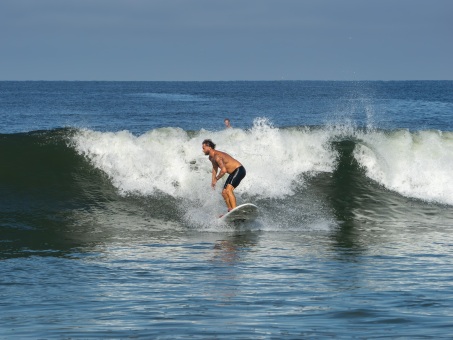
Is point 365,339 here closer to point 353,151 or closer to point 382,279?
point 382,279

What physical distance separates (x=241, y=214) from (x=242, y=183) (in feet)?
12.7

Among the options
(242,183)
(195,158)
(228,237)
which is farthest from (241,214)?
(195,158)

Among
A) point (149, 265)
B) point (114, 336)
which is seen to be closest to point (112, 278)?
Answer: point (149, 265)

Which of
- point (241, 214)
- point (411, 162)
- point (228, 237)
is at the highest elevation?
point (411, 162)

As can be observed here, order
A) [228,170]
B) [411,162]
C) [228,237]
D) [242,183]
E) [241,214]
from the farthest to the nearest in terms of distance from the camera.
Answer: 1. [411,162]
2. [242,183]
3. [228,170]
4. [241,214]
5. [228,237]

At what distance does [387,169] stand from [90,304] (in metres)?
13.1

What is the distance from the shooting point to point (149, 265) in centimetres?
1053

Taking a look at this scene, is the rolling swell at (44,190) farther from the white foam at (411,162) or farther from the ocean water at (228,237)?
the white foam at (411,162)

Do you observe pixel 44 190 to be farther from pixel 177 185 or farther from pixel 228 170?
pixel 228 170

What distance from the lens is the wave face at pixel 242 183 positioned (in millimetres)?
15711

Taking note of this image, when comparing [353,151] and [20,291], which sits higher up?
[353,151]

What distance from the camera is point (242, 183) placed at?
17.8 metres

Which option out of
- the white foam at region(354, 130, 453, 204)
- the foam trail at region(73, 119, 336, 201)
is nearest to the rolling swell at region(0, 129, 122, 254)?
the foam trail at region(73, 119, 336, 201)

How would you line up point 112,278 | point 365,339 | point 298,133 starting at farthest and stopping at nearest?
point 298,133
point 112,278
point 365,339
